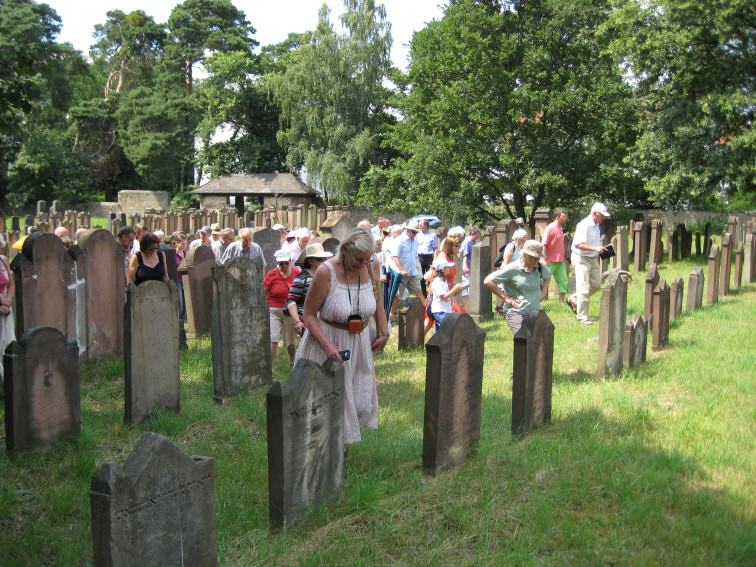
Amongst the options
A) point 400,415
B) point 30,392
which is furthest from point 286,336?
point 30,392

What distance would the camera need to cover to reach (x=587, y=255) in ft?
37.9

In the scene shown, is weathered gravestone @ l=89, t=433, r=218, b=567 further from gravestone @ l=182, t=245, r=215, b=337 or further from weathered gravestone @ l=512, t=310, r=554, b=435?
gravestone @ l=182, t=245, r=215, b=337

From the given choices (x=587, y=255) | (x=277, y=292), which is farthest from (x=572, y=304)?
(x=277, y=292)

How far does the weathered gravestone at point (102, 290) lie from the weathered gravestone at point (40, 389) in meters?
3.00

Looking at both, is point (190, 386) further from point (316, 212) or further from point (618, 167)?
point (316, 212)

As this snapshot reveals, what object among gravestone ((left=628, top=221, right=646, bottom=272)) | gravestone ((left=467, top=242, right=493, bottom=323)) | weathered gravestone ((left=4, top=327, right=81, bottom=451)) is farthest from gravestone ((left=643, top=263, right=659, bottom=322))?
gravestone ((left=628, top=221, right=646, bottom=272))

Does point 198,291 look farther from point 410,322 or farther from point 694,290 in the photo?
point 694,290

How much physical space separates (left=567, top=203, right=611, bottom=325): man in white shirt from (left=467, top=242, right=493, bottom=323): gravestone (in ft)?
5.31

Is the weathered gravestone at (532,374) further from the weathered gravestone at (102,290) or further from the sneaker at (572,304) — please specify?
the sneaker at (572,304)

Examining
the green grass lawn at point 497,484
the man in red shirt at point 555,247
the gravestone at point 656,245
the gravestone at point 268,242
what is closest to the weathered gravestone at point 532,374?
the green grass lawn at point 497,484

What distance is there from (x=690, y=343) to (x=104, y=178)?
173ft

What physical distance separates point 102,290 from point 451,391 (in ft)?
18.0

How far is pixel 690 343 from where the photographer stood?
990 centimetres

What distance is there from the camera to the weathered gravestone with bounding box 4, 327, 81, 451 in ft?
20.4
